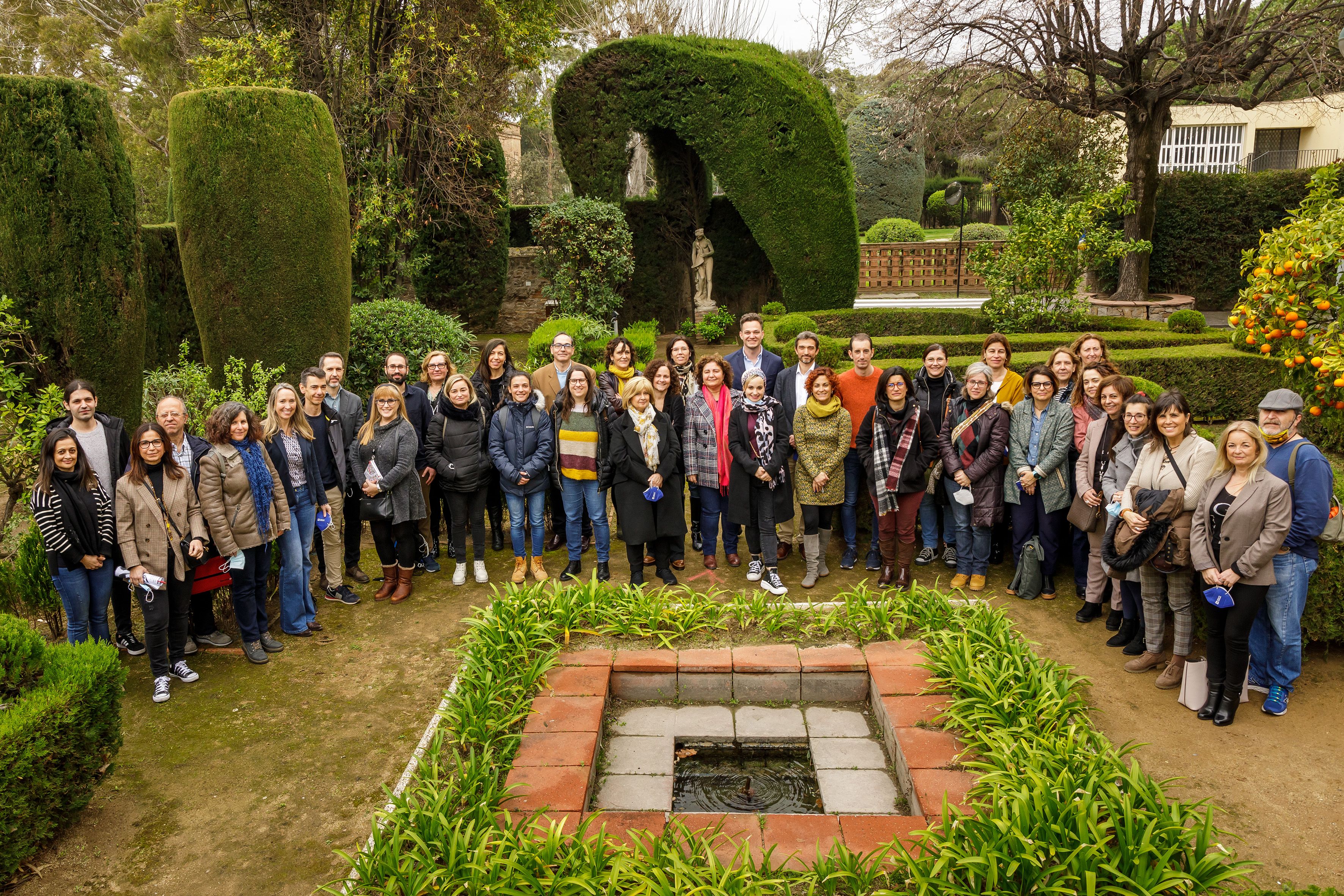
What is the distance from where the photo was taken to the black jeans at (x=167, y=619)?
16.2ft

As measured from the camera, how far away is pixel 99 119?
723cm

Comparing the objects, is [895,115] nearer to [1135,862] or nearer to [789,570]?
[789,570]

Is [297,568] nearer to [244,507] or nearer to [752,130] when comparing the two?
[244,507]

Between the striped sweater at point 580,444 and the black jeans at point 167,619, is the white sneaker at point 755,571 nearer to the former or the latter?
the striped sweater at point 580,444

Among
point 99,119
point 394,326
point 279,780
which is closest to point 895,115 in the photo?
point 394,326

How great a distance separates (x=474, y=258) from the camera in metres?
17.3

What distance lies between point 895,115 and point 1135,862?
16.7m

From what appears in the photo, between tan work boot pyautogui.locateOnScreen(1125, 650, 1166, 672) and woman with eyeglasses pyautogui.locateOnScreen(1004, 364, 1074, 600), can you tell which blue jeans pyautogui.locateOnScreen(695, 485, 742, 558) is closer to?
woman with eyeglasses pyautogui.locateOnScreen(1004, 364, 1074, 600)

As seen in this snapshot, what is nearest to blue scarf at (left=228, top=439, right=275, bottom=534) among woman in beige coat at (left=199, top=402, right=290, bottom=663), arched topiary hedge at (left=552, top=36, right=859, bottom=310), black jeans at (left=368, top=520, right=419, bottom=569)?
woman in beige coat at (left=199, top=402, right=290, bottom=663)

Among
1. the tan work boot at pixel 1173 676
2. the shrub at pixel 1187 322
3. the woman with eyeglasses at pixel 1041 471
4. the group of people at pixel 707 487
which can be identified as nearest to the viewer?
the group of people at pixel 707 487

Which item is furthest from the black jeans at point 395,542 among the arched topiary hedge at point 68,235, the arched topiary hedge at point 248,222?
the arched topiary hedge at point 248,222

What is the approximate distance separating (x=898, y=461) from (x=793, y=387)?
112 centimetres

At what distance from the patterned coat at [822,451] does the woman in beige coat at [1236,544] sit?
2.26 m

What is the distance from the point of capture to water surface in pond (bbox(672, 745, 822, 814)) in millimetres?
3945
